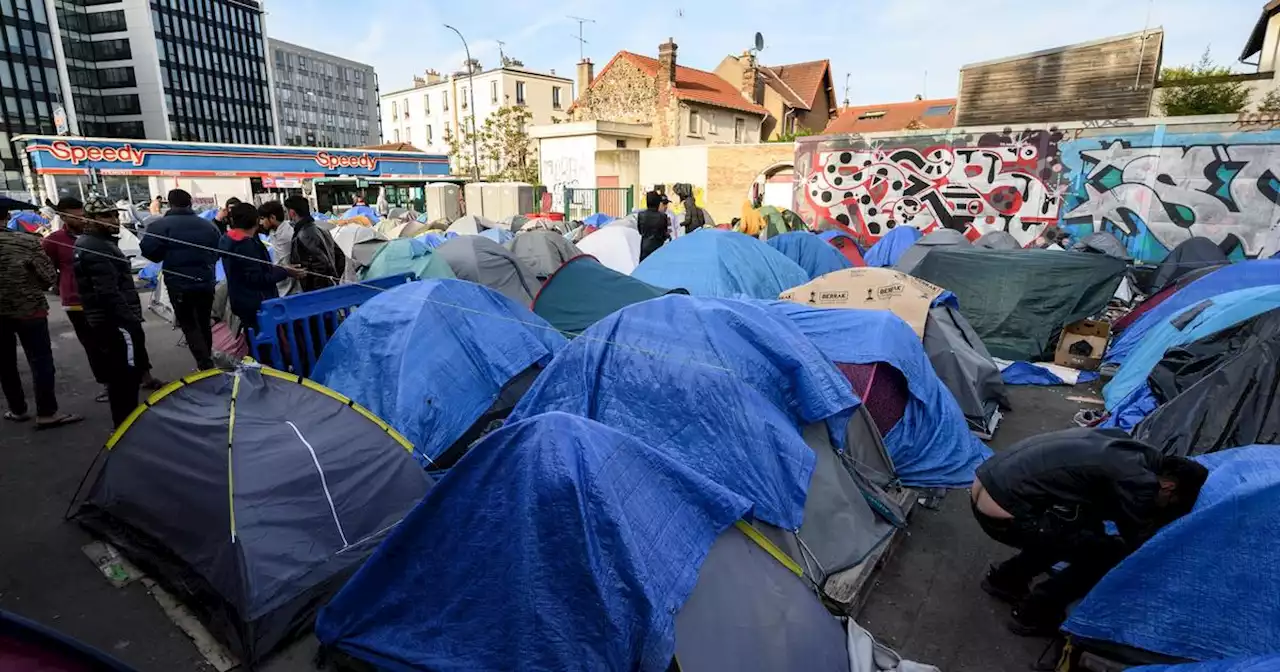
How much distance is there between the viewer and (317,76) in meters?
81.9

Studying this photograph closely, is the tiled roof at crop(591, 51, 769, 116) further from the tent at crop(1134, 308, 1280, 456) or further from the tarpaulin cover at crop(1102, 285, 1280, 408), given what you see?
the tent at crop(1134, 308, 1280, 456)

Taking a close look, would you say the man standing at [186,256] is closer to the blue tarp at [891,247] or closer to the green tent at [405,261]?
the green tent at [405,261]

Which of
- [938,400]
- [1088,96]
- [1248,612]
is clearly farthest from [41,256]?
[1088,96]

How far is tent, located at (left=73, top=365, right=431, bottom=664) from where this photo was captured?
3201 mm

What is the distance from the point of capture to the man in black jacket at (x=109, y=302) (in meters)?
5.11

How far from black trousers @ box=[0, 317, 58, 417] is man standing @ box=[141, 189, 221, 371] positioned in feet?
3.31

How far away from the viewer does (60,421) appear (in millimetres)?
5785

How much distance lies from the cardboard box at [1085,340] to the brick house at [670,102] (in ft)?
58.5

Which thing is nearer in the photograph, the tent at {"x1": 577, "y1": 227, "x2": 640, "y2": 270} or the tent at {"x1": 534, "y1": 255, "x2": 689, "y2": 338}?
the tent at {"x1": 534, "y1": 255, "x2": 689, "y2": 338}

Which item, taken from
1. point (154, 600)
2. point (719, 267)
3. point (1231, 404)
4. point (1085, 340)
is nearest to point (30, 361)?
point (154, 600)

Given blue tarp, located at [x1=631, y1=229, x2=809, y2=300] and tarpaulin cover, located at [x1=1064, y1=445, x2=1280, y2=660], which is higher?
blue tarp, located at [x1=631, y1=229, x2=809, y2=300]

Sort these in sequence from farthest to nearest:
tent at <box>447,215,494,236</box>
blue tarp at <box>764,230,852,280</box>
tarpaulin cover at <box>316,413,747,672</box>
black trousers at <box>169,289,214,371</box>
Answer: tent at <box>447,215,494,236</box>
blue tarp at <box>764,230,852,280</box>
black trousers at <box>169,289,214,371</box>
tarpaulin cover at <box>316,413,747,672</box>

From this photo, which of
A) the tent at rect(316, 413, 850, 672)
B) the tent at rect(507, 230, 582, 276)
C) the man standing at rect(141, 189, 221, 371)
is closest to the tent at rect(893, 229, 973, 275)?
the tent at rect(507, 230, 582, 276)

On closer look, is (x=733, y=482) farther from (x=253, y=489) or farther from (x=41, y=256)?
(x=41, y=256)
